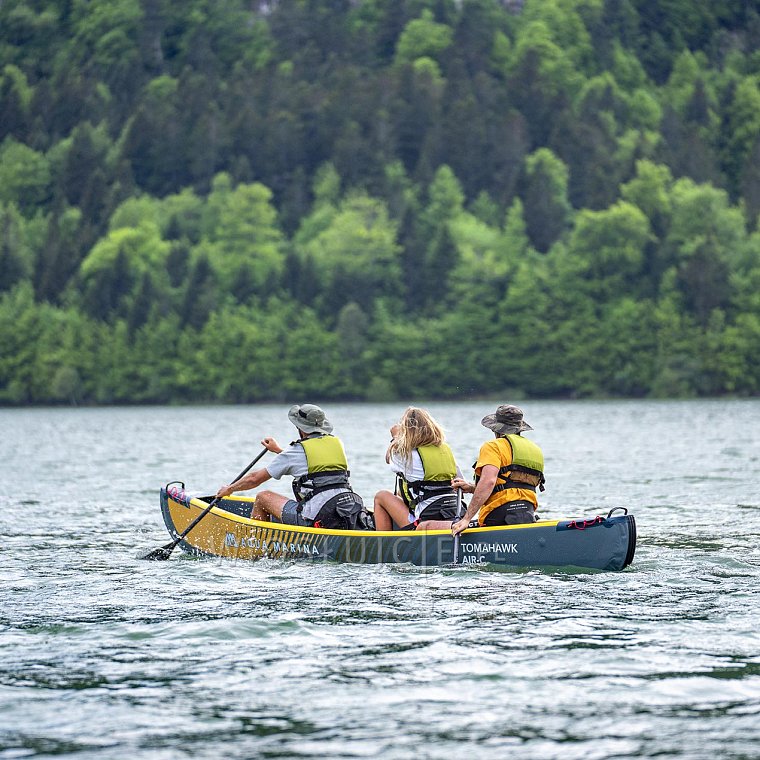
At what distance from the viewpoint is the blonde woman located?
15633 millimetres

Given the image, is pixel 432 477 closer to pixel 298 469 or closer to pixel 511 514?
pixel 511 514

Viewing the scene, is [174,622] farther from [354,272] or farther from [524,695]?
[354,272]

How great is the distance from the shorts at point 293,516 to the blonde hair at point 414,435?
1.63m

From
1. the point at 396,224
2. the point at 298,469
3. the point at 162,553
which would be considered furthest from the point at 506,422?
the point at 396,224

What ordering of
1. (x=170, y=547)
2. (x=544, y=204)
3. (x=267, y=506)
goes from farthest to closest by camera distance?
(x=544, y=204)
(x=170, y=547)
(x=267, y=506)

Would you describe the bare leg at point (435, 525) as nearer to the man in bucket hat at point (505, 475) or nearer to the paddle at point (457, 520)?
the paddle at point (457, 520)

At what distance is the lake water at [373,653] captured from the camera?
918cm

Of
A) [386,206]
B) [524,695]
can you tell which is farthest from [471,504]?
[386,206]

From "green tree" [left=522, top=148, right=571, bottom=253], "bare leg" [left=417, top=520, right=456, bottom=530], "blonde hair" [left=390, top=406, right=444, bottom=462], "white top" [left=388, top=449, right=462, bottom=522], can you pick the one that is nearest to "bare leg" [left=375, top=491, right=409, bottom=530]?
"bare leg" [left=417, top=520, right=456, bottom=530]

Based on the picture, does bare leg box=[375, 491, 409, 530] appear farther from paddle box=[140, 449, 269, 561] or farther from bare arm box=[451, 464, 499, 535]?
paddle box=[140, 449, 269, 561]

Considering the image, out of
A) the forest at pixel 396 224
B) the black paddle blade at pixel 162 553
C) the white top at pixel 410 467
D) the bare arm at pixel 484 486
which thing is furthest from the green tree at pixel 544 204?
the bare arm at pixel 484 486

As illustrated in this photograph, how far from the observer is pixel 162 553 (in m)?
17.6

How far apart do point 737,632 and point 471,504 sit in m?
3.66

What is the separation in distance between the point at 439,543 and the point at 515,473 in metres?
1.15
